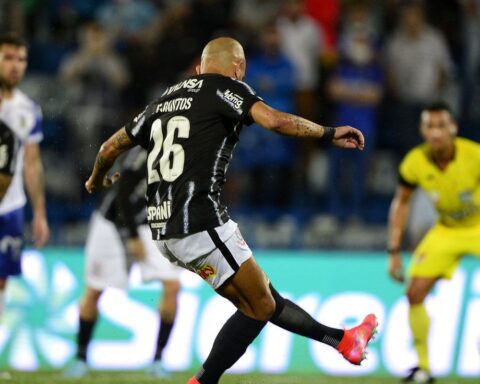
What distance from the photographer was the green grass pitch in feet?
30.1

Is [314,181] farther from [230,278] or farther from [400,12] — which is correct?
[230,278]

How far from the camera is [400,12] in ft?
48.4

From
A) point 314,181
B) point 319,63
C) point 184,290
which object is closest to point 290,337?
point 184,290

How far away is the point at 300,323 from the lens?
737cm

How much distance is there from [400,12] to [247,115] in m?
8.19

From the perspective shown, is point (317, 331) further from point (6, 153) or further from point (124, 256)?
point (124, 256)

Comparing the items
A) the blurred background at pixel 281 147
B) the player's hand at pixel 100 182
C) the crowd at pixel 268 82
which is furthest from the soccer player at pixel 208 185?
the crowd at pixel 268 82

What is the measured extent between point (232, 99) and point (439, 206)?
150 inches

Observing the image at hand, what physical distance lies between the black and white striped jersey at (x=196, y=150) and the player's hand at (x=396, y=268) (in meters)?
3.26

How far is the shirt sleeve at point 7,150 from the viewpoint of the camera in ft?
30.3

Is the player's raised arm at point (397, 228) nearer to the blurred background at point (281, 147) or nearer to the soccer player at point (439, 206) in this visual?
the soccer player at point (439, 206)

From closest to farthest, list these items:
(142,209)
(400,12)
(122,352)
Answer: (142,209) → (122,352) → (400,12)

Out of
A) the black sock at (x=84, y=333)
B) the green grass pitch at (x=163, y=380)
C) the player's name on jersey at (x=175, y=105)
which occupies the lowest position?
the green grass pitch at (x=163, y=380)

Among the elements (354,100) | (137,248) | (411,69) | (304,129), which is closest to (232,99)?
(304,129)
